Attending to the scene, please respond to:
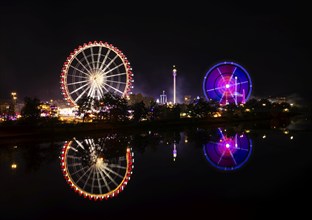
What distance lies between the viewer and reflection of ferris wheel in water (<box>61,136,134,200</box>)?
9.50 m

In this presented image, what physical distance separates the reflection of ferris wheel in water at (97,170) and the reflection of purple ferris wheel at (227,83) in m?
45.9

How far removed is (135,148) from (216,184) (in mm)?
8645

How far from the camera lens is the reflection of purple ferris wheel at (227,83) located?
59219 mm

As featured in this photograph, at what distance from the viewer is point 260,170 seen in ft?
37.8

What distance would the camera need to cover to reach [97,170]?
11883 millimetres

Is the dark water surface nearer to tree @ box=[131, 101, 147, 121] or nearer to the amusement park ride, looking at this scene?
the amusement park ride

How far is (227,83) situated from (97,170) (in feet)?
169

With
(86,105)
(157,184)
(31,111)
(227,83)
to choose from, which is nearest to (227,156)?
(157,184)

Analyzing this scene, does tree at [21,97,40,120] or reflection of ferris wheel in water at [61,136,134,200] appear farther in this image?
tree at [21,97,40,120]

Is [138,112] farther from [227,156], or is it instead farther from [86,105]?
[227,156]

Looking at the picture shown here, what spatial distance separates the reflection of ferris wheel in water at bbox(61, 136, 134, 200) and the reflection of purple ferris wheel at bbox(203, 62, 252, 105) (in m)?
45.9

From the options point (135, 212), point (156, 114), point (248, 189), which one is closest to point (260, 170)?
point (248, 189)

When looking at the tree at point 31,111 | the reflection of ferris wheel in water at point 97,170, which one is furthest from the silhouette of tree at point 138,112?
the reflection of ferris wheel in water at point 97,170

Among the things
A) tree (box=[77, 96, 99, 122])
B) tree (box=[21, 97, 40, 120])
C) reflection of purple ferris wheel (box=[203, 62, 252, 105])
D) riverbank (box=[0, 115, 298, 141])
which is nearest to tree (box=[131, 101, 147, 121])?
riverbank (box=[0, 115, 298, 141])
